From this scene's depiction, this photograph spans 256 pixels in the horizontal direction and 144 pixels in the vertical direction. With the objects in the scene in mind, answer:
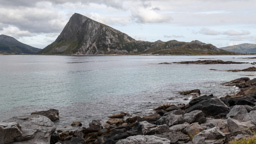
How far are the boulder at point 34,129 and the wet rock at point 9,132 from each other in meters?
0.44

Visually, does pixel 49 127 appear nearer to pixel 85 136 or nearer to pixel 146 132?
pixel 85 136

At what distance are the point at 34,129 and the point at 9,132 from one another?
7.27 ft

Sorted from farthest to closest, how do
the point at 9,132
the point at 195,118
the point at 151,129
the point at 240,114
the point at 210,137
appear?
the point at 195,118 → the point at 240,114 → the point at 151,129 → the point at 9,132 → the point at 210,137

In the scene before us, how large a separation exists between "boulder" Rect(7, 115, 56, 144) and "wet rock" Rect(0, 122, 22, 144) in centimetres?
44

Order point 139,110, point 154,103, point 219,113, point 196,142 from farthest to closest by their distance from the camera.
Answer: point 154,103
point 139,110
point 219,113
point 196,142

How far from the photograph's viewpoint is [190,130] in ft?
56.9

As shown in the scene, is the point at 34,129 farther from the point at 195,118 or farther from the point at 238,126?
the point at 238,126

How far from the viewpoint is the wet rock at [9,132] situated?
1639 cm

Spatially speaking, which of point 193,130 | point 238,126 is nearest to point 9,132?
point 193,130

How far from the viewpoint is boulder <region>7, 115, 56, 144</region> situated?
17.6m

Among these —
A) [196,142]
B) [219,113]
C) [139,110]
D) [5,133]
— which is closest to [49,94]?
[139,110]

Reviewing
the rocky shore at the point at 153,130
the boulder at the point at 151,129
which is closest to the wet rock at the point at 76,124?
the rocky shore at the point at 153,130

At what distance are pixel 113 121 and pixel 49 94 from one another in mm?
26210

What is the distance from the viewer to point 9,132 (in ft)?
54.5
